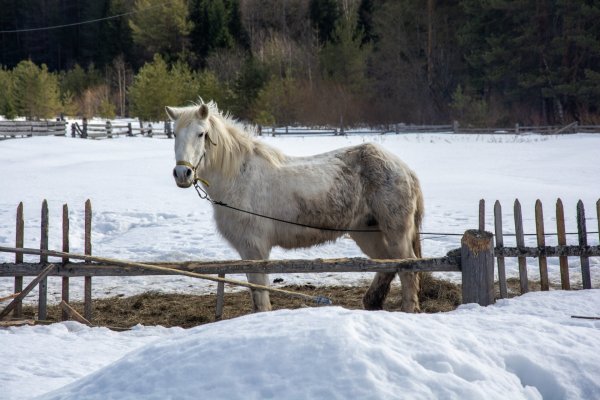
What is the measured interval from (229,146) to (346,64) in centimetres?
4458

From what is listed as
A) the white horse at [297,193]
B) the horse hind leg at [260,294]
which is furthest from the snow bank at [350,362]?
the white horse at [297,193]

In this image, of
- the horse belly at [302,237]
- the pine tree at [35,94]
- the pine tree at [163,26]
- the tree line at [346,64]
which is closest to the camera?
the horse belly at [302,237]

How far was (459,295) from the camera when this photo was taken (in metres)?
7.56

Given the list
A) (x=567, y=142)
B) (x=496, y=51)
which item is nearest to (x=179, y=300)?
(x=567, y=142)

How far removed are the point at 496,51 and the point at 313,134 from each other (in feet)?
40.4

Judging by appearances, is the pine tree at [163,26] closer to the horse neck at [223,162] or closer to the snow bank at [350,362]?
the horse neck at [223,162]

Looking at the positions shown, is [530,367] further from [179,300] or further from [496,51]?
[496,51]

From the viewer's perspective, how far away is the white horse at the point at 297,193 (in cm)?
648

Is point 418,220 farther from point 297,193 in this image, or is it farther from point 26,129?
point 26,129

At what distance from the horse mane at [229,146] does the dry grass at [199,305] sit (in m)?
1.61

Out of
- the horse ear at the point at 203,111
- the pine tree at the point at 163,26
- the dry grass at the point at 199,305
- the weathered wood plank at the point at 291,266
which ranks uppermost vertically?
the pine tree at the point at 163,26

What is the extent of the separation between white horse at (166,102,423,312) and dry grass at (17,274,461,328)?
778 millimetres

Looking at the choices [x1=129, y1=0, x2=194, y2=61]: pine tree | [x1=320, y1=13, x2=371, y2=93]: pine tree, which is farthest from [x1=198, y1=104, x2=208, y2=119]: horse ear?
[x1=129, y1=0, x2=194, y2=61]: pine tree

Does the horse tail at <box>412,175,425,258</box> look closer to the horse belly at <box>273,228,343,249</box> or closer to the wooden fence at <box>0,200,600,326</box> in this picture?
the wooden fence at <box>0,200,600,326</box>
